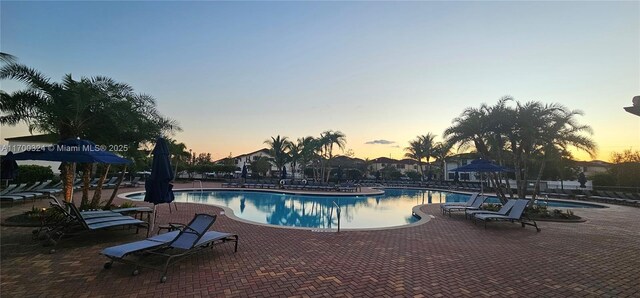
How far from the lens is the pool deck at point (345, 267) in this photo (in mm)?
4078

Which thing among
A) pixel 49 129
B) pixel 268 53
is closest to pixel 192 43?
pixel 268 53

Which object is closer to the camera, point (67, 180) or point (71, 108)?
point (71, 108)

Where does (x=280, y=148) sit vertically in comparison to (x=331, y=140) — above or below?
below

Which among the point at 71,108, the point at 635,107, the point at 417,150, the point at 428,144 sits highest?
the point at 428,144

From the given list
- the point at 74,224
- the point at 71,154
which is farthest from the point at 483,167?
the point at 71,154

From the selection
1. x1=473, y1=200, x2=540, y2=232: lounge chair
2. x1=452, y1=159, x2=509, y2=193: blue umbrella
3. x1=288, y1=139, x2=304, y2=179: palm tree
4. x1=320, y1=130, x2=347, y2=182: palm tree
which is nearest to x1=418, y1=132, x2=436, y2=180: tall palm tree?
x1=320, y1=130, x2=347, y2=182: palm tree

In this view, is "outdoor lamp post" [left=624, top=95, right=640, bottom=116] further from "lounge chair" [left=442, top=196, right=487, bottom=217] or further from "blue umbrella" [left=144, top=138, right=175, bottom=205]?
"lounge chair" [left=442, top=196, right=487, bottom=217]

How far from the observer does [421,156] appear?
1775 inches

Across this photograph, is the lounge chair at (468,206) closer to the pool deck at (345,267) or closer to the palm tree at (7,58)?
the pool deck at (345,267)

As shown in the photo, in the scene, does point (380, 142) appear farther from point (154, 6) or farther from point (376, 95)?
point (154, 6)

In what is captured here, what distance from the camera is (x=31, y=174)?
19.6 meters

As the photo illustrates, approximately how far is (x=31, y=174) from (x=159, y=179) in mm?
20299

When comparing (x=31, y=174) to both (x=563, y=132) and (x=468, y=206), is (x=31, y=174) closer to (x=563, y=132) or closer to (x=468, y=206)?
(x=468, y=206)

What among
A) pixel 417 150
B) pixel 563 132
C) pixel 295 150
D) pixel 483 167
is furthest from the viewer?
pixel 417 150
